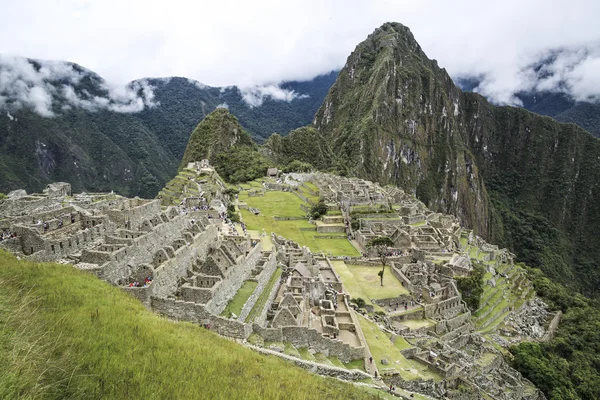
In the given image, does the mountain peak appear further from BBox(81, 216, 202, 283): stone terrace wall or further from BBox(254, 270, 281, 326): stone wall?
BBox(254, 270, 281, 326): stone wall

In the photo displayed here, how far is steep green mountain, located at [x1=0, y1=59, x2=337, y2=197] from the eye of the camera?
67.6m

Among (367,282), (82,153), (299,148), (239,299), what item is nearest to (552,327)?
(367,282)

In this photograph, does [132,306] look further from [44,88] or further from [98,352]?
[44,88]

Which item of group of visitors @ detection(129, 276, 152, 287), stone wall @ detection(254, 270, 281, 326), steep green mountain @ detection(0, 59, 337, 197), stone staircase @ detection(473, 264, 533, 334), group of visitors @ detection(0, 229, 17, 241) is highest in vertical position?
steep green mountain @ detection(0, 59, 337, 197)

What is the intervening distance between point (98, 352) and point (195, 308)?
802cm

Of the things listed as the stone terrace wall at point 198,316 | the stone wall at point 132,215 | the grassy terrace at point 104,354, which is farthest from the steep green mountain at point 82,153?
the grassy terrace at point 104,354

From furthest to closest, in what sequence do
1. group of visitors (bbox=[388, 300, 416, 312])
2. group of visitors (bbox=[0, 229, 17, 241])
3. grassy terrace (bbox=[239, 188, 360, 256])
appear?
grassy terrace (bbox=[239, 188, 360, 256]) < group of visitors (bbox=[388, 300, 416, 312]) < group of visitors (bbox=[0, 229, 17, 241])

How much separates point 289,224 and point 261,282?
91.4 feet

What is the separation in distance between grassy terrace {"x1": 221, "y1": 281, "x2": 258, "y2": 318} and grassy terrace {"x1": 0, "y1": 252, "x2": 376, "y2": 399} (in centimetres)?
499

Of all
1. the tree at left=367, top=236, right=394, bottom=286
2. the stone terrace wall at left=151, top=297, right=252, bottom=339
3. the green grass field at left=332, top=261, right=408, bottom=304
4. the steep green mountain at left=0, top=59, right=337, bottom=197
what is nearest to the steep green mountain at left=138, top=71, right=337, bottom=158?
the steep green mountain at left=0, top=59, right=337, bottom=197

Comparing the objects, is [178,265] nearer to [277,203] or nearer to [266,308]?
[266,308]

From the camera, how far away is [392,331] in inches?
1009

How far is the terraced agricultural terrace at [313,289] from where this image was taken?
52.2 feet

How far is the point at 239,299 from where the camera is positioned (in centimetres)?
1897
